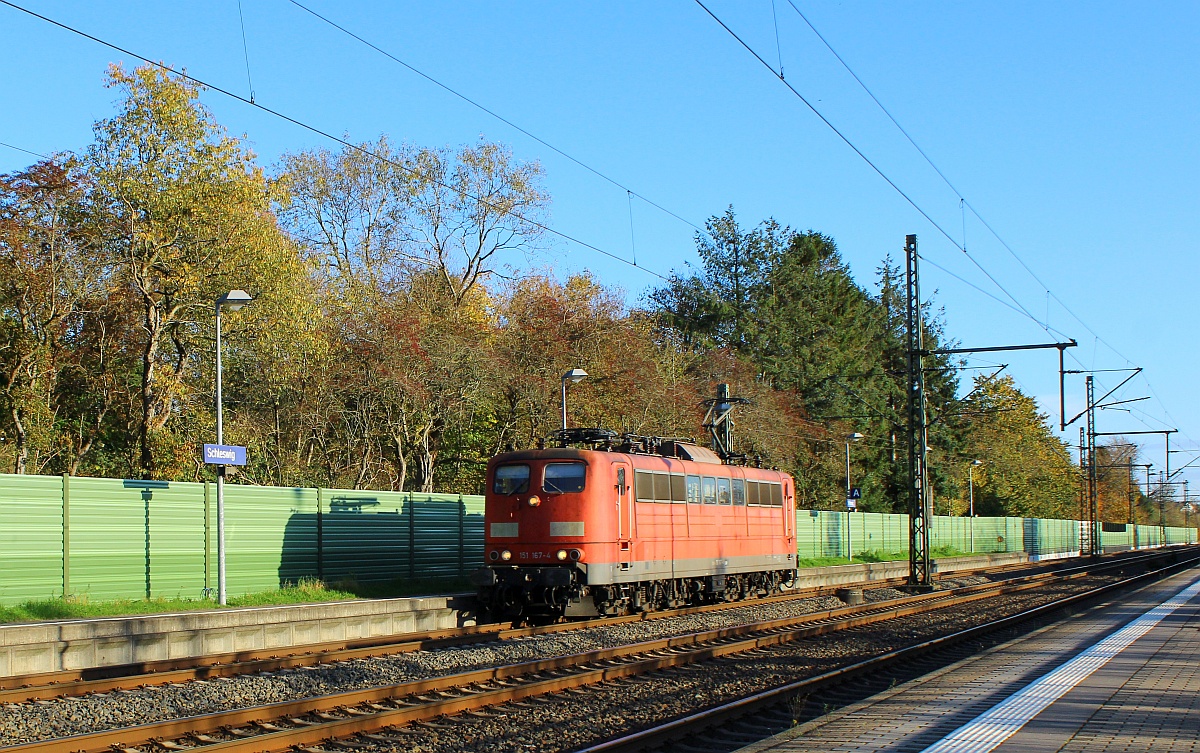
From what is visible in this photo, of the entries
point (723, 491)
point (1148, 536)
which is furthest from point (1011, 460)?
point (723, 491)

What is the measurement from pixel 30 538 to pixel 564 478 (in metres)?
8.82

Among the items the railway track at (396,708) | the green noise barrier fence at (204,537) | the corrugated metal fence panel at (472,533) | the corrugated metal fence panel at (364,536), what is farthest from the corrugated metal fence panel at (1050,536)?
the railway track at (396,708)

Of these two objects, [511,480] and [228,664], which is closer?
[228,664]

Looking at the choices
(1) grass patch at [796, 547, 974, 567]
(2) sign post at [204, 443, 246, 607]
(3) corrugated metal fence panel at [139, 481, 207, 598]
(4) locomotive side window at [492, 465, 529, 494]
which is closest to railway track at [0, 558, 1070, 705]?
(4) locomotive side window at [492, 465, 529, 494]

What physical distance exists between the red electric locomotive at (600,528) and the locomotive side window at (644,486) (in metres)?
0.02

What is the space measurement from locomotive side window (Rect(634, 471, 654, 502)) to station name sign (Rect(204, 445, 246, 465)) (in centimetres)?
718

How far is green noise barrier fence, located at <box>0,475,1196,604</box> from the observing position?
722 inches

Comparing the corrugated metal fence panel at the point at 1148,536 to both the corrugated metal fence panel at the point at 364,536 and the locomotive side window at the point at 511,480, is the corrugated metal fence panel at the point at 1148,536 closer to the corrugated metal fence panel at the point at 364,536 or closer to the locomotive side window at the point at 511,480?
the corrugated metal fence panel at the point at 364,536

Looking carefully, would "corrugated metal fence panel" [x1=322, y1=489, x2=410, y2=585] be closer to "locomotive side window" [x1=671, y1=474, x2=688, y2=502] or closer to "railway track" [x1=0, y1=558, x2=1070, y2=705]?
"railway track" [x1=0, y1=558, x2=1070, y2=705]

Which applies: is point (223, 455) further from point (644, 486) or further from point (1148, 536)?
point (1148, 536)

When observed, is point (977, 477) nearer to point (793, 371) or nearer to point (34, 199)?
point (793, 371)

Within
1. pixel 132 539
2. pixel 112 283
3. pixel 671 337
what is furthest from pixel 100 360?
pixel 671 337

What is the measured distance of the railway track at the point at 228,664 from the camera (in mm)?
11888

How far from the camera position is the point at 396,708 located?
11234mm
